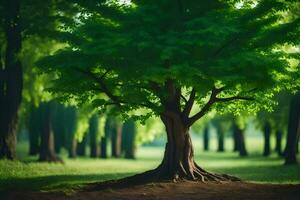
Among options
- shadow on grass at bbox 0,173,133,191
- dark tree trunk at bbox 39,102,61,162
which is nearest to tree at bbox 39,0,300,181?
shadow on grass at bbox 0,173,133,191

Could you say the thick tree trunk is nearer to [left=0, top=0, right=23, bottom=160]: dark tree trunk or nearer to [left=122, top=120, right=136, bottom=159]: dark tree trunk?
[left=0, top=0, right=23, bottom=160]: dark tree trunk

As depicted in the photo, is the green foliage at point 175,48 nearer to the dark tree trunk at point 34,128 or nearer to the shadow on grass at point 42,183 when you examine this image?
the shadow on grass at point 42,183

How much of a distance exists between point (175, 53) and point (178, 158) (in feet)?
17.6

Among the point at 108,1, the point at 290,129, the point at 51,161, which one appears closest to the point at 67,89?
the point at 108,1

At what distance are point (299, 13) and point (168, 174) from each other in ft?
46.5

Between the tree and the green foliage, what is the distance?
3 centimetres

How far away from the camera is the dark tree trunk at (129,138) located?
4822 centimetres

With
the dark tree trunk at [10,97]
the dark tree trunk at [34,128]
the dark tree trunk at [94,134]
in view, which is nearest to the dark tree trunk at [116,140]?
the dark tree trunk at [94,134]

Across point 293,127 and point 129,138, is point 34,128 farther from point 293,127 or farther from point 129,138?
point 293,127

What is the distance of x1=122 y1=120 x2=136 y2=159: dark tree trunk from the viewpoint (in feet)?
158

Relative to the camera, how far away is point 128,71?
743 inches

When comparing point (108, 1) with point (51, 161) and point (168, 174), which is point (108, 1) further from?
point (51, 161)

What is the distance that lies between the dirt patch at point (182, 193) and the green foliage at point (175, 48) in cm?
344

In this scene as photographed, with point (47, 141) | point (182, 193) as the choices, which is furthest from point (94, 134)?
point (182, 193)
